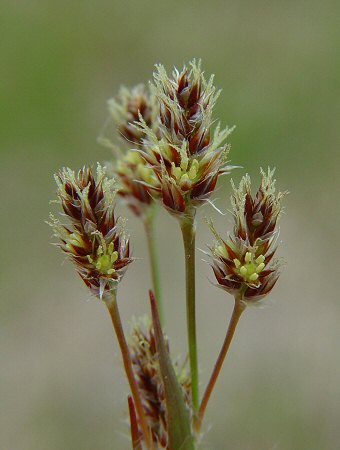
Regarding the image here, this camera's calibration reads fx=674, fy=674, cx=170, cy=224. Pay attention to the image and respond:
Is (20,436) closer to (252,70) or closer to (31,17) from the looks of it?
(252,70)

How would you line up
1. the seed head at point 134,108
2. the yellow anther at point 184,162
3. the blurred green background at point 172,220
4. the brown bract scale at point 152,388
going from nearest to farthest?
the yellow anther at point 184,162 → the brown bract scale at point 152,388 → the seed head at point 134,108 → the blurred green background at point 172,220

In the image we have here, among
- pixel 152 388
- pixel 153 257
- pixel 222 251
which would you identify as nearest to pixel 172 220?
pixel 153 257

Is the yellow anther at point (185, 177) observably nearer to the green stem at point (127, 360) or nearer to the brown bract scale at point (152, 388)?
the green stem at point (127, 360)

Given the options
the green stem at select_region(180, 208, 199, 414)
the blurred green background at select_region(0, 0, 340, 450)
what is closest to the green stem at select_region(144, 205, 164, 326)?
the green stem at select_region(180, 208, 199, 414)

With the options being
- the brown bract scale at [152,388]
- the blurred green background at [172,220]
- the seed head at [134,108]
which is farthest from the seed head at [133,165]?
the blurred green background at [172,220]

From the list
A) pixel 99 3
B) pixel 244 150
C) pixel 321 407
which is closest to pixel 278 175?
pixel 244 150

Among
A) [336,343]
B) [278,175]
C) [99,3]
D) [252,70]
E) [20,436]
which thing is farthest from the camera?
[99,3]
